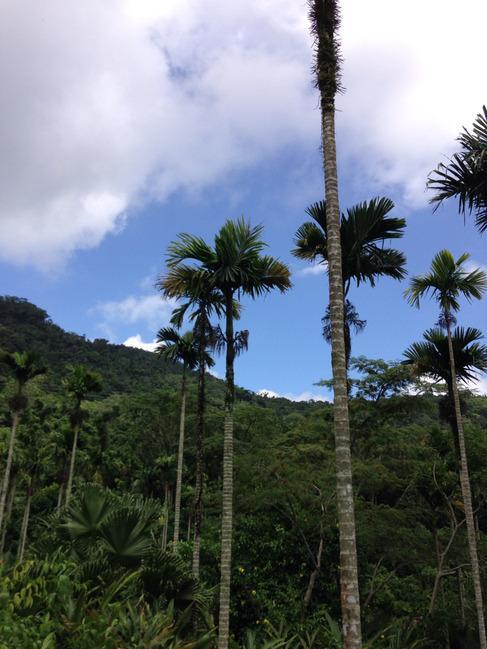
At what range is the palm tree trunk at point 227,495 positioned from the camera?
403 inches

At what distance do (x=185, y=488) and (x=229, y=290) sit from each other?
28.5 m

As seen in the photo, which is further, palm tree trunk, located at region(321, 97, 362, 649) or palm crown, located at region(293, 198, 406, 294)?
palm crown, located at region(293, 198, 406, 294)

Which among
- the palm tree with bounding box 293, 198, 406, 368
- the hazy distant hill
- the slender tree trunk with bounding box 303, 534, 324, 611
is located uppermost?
the hazy distant hill

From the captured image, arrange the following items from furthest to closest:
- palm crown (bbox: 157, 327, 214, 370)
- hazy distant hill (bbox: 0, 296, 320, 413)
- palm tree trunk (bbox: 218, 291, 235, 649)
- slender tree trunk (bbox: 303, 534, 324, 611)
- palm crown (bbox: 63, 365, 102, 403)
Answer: hazy distant hill (bbox: 0, 296, 320, 413)
palm crown (bbox: 63, 365, 102, 403)
palm crown (bbox: 157, 327, 214, 370)
slender tree trunk (bbox: 303, 534, 324, 611)
palm tree trunk (bbox: 218, 291, 235, 649)

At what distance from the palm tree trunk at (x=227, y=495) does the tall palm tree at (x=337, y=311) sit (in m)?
4.49

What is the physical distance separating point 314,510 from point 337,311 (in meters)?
12.8

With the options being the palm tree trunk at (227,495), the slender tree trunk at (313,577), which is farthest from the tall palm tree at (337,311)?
the slender tree trunk at (313,577)

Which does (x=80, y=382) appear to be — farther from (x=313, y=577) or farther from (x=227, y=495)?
(x=227, y=495)

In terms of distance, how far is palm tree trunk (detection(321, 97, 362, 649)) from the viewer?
603 centimetres

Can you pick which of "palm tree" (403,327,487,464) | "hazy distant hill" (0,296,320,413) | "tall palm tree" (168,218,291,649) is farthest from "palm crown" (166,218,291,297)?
"hazy distant hill" (0,296,320,413)

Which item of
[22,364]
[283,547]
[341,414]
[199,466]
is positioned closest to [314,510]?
[283,547]

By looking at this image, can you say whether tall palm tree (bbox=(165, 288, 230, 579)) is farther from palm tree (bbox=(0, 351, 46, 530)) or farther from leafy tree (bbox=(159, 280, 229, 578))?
palm tree (bbox=(0, 351, 46, 530))

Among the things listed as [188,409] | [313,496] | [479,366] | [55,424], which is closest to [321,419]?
[313,496]

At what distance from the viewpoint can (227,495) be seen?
11.1 meters
